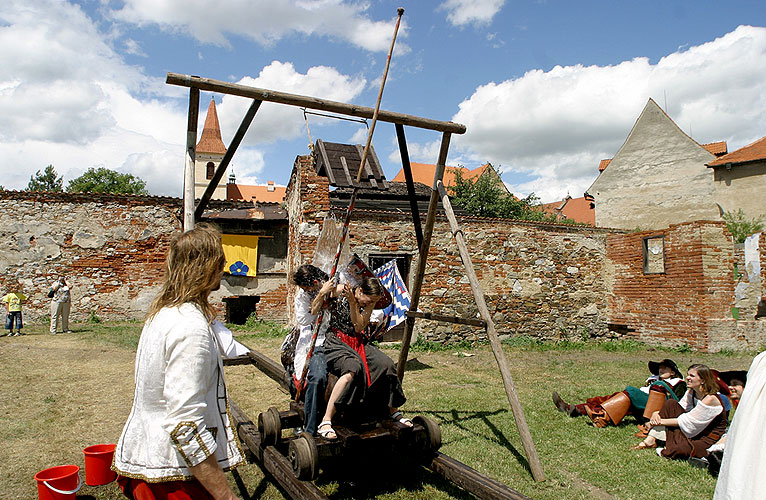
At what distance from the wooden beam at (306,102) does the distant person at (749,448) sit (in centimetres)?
371

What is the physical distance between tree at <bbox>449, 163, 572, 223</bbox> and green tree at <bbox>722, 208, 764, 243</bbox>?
12.7m

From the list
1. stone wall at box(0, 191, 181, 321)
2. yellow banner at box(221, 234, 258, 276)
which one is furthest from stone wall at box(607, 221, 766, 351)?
stone wall at box(0, 191, 181, 321)

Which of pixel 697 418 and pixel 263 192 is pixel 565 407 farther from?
pixel 263 192

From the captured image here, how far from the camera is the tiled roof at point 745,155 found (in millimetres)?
21422

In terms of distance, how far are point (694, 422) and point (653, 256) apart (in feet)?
30.0

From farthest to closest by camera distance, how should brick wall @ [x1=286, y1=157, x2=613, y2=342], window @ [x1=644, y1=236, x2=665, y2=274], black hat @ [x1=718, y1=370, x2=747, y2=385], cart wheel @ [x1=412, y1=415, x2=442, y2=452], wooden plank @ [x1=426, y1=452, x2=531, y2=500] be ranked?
window @ [x1=644, y1=236, x2=665, y2=274], brick wall @ [x1=286, y1=157, x2=613, y2=342], black hat @ [x1=718, y1=370, x2=747, y2=385], cart wheel @ [x1=412, y1=415, x2=442, y2=452], wooden plank @ [x1=426, y1=452, x2=531, y2=500]

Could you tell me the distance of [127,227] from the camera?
15789 millimetres

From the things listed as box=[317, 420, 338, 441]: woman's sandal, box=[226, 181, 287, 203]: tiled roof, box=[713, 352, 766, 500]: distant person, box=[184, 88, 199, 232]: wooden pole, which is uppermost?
box=[226, 181, 287, 203]: tiled roof

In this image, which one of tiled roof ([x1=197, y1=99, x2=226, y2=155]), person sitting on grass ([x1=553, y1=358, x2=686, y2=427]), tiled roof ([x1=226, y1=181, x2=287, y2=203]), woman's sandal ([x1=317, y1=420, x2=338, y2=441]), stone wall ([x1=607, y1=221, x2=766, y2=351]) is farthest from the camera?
tiled roof ([x1=226, y1=181, x2=287, y2=203])

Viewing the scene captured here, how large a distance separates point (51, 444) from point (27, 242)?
42.6ft

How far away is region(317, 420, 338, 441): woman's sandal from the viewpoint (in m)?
3.45

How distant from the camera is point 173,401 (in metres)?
1.66

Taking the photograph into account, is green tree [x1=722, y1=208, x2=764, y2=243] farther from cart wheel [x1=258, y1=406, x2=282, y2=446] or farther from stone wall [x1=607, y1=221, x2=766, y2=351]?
cart wheel [x1=258, y1=406, x2=282, y2=446]

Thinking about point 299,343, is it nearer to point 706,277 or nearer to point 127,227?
point 706,277
